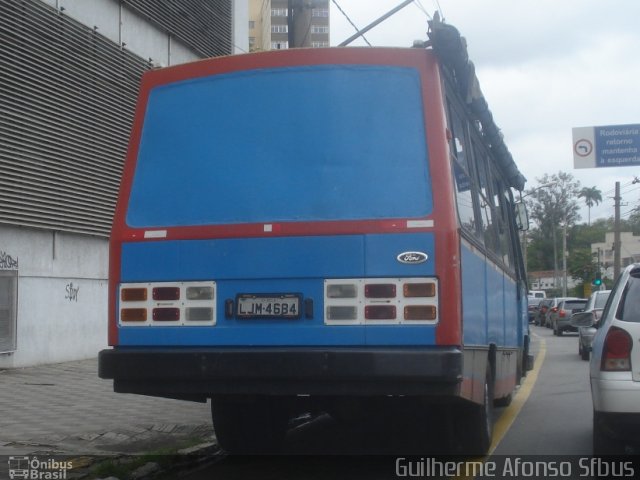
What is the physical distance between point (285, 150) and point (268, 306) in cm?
115

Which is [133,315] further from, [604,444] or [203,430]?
[604,444]

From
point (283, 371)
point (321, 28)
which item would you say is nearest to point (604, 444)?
point (283, 371)

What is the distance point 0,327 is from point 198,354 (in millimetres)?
11362

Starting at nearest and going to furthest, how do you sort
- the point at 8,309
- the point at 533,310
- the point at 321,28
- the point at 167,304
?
the point at 167,304, the point at 8,309, the point at 533,310, the point at 321,28

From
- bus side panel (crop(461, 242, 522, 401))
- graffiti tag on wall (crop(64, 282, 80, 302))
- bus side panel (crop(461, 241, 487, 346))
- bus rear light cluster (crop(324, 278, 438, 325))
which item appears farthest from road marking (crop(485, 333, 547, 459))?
graffiti tag on wall (crop(64, 282, 80, 302))

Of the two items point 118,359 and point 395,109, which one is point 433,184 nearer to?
point 395,109

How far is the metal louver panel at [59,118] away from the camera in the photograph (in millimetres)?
17469

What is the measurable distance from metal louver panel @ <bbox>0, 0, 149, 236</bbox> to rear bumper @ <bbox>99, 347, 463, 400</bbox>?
429 inches

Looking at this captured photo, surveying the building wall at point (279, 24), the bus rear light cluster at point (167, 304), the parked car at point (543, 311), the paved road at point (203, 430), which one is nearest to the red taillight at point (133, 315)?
the bus rear light cluster at point (167, 304)

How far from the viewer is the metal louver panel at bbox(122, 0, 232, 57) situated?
76.3 feet

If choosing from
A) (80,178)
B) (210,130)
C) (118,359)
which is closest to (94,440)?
(118,359)

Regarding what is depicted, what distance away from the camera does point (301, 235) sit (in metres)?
6.81

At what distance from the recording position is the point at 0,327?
674 inches

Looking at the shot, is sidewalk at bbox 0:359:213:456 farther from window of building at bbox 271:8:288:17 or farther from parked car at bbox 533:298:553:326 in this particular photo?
window of building at bbox 271:8:288:17
